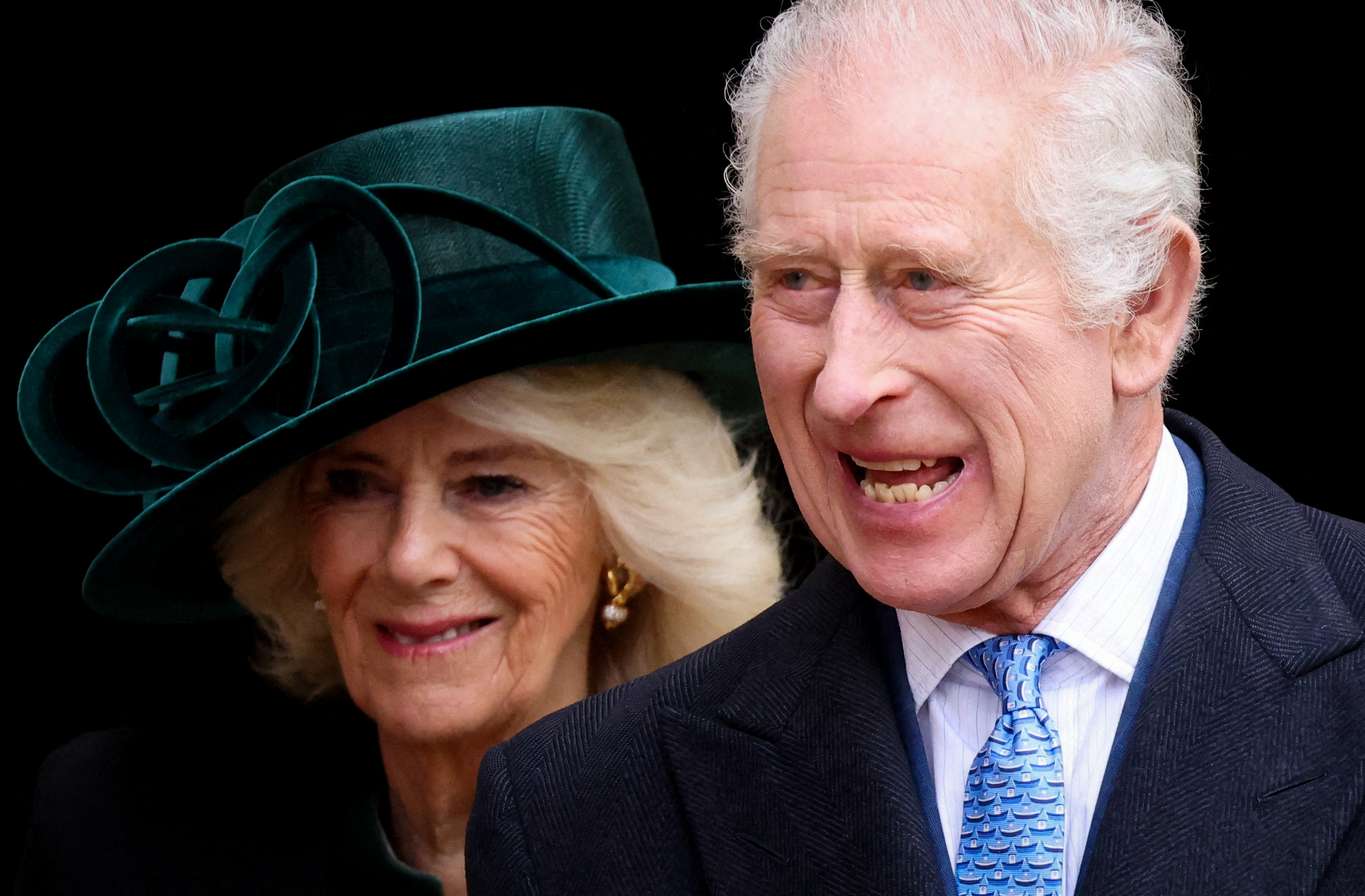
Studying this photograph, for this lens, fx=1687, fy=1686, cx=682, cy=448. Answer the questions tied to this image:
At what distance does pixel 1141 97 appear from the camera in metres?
1.86

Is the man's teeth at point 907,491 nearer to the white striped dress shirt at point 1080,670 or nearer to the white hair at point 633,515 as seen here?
the white striped dress shirt at point 1080,670

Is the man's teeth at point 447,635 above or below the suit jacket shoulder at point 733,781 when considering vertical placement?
below

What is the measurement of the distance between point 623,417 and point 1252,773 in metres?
1.17

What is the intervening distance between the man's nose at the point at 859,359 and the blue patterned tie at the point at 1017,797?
0.38m

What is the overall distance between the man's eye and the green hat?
0.66 m

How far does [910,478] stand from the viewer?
1.88 m

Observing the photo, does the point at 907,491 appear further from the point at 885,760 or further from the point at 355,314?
the point at 355,314

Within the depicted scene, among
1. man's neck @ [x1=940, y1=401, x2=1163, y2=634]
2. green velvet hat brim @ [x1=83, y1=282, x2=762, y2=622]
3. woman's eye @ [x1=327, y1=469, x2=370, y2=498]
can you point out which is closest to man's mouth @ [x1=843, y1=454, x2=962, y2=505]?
man's neck @ [x1=940, y1=401, x2=1163, y2=634]

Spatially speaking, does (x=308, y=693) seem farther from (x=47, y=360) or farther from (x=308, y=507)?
(x=47, y=360)

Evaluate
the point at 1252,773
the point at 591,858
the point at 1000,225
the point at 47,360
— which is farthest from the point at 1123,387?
the point at 47,360

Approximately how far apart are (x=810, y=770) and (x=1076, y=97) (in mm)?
827

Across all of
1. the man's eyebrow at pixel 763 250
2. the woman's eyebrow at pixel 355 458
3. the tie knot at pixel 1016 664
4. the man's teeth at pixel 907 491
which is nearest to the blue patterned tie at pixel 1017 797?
the tie knot at pixel 1016 664

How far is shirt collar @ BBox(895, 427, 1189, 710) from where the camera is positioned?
193 cm

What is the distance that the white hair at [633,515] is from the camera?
101 inches
